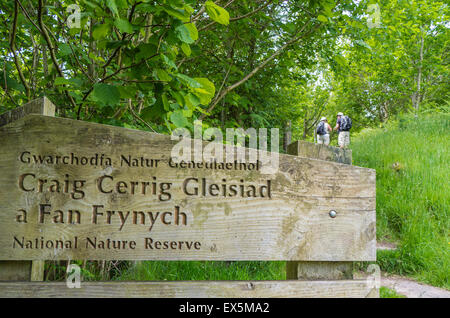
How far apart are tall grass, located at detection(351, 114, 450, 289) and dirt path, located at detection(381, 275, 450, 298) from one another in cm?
12

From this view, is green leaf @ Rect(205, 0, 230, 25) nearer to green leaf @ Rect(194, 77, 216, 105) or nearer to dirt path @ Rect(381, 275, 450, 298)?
green leaf @ Rect(194, 77, 216, 105)

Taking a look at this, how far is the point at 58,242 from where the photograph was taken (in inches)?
51.9

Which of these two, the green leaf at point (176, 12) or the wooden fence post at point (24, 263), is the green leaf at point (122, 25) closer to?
the green leaf at point (176, 12)

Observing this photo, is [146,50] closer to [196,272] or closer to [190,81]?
[190,81]

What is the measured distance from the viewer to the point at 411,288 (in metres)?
2.85

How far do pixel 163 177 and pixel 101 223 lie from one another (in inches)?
12.7

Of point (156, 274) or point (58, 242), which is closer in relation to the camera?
point (58, 242)

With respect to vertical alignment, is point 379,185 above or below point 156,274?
above

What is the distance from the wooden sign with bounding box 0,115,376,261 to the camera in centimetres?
133

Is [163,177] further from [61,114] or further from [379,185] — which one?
[379,185]

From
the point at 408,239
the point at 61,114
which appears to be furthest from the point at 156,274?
the point at 408,239

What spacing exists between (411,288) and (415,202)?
5.61ft

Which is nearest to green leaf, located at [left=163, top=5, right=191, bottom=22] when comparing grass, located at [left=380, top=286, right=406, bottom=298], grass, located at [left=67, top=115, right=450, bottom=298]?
grass, located at [left=67, top=115, right=450, bottom=298]
